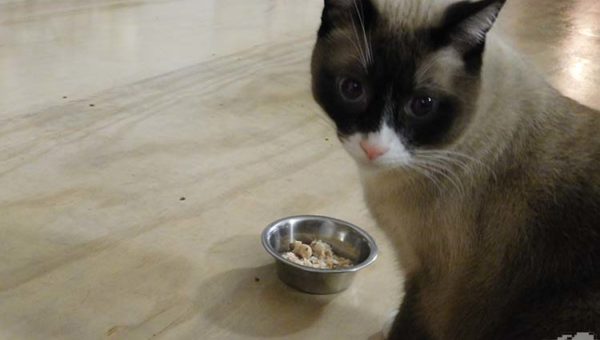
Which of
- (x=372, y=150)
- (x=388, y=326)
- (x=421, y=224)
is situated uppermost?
(x=372, y=150)

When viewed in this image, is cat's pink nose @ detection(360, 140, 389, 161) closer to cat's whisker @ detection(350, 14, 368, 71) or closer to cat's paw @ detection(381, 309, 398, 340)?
cat's whisker @ detection(350, 14, 368, 71)

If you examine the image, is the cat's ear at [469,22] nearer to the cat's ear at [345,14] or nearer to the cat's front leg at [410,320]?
the cat's ear at [345,14]

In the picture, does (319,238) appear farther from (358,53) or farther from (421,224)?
(358,53)

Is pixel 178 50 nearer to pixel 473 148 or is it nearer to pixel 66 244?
pixel 66 244

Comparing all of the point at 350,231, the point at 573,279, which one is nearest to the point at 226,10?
the point at 350,231

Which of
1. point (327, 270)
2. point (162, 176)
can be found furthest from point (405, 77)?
point (162, 176)

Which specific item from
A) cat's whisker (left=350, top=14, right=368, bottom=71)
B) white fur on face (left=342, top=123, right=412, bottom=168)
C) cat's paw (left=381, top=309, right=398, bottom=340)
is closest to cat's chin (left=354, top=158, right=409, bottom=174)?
white fur on face (left=342, top=123, right=412, bottom=168)

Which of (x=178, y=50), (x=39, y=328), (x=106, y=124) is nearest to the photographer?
(x=39, y=328)
